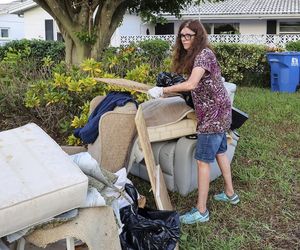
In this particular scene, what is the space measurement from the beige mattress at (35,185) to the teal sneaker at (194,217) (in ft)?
4.67

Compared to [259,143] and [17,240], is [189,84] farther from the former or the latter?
[259,143]

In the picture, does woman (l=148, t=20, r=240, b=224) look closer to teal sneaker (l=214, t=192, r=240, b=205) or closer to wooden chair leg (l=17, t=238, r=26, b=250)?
teal sneaker (l=214, t=192, r=240, b=205)

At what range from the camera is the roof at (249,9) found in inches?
841

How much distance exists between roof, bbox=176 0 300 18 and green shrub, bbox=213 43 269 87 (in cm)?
863

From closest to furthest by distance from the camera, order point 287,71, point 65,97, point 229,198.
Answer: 1. point 229,198
2. point 65,97
3. point 287,71

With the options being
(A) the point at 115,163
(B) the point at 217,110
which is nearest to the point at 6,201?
(A) the point at 115,163

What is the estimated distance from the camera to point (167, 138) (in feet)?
13.5

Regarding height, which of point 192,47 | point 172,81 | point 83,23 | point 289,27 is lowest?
point 172,81

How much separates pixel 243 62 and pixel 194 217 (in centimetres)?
899

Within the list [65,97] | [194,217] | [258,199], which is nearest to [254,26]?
[65,97]

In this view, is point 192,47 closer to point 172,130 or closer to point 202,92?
point 202,92

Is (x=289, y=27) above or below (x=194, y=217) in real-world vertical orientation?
above

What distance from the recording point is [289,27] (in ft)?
74.1

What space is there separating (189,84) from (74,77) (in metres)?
2.37
